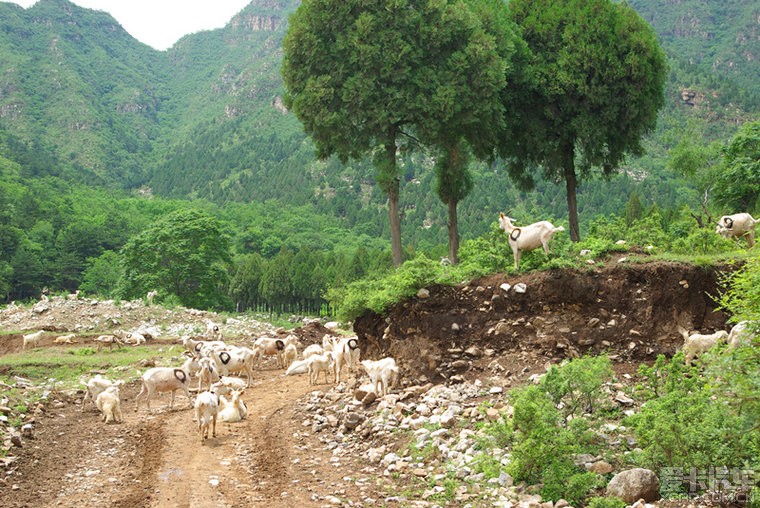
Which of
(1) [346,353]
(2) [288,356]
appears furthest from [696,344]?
(2) [288,356]

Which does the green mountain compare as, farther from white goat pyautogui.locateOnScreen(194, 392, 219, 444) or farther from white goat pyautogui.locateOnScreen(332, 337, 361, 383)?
white goat pyautogui.locateOnScreen(194, 392, 219, 444)

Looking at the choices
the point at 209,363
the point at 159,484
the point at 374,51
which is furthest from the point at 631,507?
the point at 374,51

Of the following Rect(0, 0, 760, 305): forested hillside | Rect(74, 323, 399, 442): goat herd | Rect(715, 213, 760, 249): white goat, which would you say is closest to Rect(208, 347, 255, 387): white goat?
Rect(74, 323, 399, 442): goat herd

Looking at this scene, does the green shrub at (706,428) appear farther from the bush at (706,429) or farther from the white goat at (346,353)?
the white goat at (346,353)

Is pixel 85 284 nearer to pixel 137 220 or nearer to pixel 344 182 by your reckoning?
→ pixel 137 220

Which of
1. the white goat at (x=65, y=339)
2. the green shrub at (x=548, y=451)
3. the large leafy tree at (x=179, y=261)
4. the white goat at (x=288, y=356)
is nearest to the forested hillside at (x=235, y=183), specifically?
the large leafy tree at (x=179, y=261)

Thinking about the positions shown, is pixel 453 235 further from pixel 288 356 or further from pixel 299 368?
pixel 299 368

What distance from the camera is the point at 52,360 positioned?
23.2m

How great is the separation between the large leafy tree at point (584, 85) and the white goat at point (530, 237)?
29.4ft

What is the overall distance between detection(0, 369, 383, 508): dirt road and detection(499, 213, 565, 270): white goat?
5.51m

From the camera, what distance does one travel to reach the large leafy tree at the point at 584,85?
2288 cm

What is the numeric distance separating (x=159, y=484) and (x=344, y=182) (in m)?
139

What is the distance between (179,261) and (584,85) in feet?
125

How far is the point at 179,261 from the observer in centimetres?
5362
